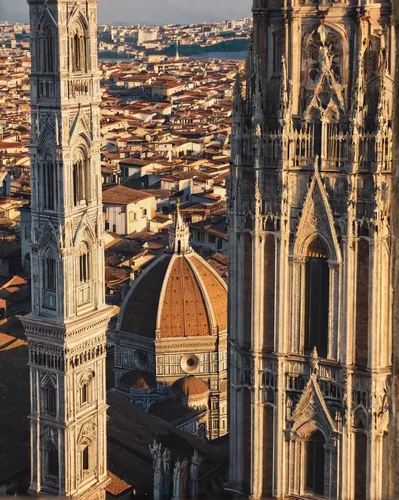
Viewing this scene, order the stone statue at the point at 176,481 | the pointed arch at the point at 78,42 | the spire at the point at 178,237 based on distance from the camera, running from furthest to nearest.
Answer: the spire at the point at 178,237 → the pointed arch at the point at 78,42 → the stone statue at the point at 176,481

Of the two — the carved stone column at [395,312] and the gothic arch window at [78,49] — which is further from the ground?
the gothic arch window at [78,49]

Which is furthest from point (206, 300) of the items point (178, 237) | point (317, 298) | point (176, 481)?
point (317, 298)

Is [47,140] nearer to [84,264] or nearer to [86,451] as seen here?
[84,264]

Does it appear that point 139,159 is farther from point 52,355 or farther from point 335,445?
point 335,445

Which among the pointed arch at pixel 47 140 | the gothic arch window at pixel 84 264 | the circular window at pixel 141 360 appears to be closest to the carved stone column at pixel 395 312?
the pointed arch at pixel 47 140

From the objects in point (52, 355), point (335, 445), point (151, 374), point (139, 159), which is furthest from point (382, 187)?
point (139, 159)

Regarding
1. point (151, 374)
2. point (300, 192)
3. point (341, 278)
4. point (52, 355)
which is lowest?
point (151, 374)

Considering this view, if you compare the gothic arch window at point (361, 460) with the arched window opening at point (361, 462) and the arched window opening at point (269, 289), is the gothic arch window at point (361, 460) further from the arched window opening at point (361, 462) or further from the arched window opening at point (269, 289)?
the arched window opening at point (269, 289)
